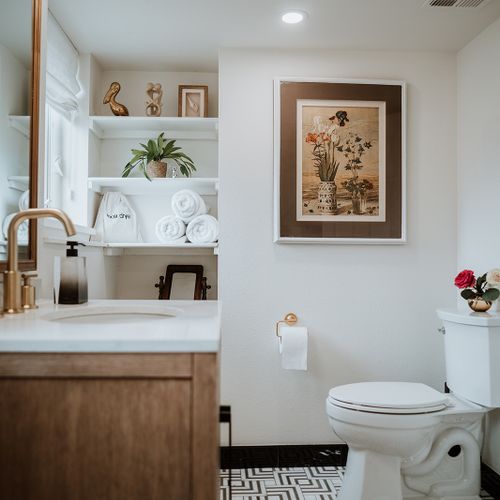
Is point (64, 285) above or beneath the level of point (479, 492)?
above

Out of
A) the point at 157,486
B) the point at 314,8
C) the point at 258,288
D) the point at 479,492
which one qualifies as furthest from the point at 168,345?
the point at 479,492

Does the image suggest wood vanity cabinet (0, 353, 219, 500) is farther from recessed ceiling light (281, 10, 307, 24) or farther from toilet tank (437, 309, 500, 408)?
recessed ceiling light (281, 10, 307, 24)

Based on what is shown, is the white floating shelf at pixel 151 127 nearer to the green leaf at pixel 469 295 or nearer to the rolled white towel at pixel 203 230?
the rolled white towel at pixel 203 230

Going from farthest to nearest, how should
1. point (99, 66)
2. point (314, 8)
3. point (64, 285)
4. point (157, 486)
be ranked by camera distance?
point (99, 66)
point (314, 8)
point (64, 285)
point (157, 486)

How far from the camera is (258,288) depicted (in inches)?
103

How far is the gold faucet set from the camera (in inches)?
52.5

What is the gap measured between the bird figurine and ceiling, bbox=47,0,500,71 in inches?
6.5

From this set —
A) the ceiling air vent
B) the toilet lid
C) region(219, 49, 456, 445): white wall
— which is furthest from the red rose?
the ceiling air vent

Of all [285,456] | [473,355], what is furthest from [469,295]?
[285,456]

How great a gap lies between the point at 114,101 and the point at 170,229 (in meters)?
0.78

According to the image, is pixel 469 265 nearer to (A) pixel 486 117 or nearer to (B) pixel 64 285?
(A) pixel 486 117

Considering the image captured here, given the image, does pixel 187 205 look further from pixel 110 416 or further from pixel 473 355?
pixel 110 416

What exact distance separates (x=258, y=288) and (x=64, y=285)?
3.78ft

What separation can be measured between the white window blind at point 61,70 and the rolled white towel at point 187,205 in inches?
28.2
